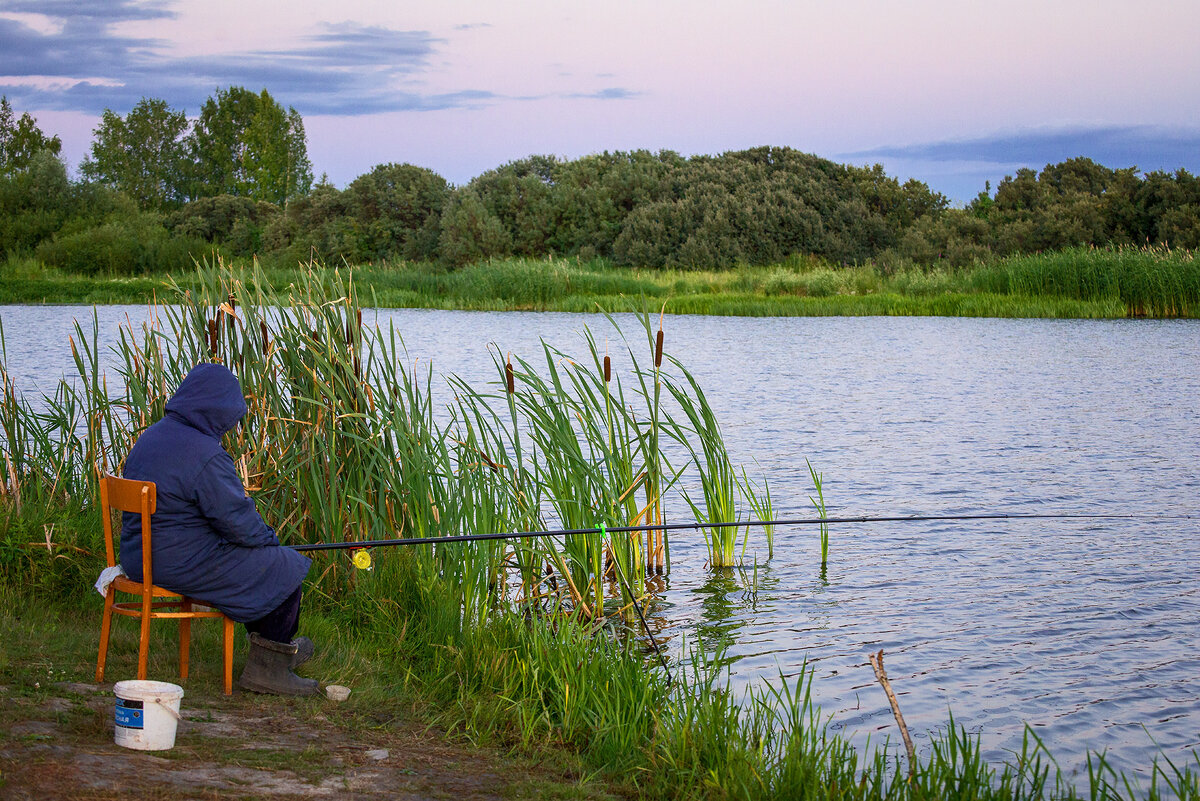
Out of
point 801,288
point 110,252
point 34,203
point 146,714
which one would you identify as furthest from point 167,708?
point 34,203

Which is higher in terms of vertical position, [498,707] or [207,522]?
[207,522]

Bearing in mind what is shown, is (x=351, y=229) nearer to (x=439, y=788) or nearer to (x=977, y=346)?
(x=977, y=346)

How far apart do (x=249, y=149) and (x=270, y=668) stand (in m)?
69.6

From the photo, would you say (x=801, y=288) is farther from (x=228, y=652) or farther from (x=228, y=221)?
(x=228, y=221)

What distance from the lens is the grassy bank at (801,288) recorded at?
26.3 metres

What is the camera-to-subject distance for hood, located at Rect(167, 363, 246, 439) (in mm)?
3732

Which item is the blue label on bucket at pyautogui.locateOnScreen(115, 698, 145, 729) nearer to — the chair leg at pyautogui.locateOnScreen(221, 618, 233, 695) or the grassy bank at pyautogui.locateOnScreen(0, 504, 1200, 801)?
Answer: the grassy bank at pyautogui.locateOnScreen(0, 504, 1200, 801)

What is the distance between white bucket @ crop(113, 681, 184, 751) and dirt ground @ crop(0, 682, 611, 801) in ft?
0.14

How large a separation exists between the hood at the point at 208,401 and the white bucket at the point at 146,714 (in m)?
0.91

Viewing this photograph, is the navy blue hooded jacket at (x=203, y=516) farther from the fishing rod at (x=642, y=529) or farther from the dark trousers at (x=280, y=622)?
the fishing rod at (x=642, y=529)

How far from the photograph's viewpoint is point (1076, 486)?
972cm

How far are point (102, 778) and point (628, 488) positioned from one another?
327 cm

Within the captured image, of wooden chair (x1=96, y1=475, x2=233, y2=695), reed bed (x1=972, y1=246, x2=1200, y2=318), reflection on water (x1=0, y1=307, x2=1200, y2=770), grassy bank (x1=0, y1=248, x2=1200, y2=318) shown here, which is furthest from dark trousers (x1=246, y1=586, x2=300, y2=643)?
reed bed (x1=972, y1=246, x2=1200, y2=318)

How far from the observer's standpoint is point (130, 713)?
10.6ft
